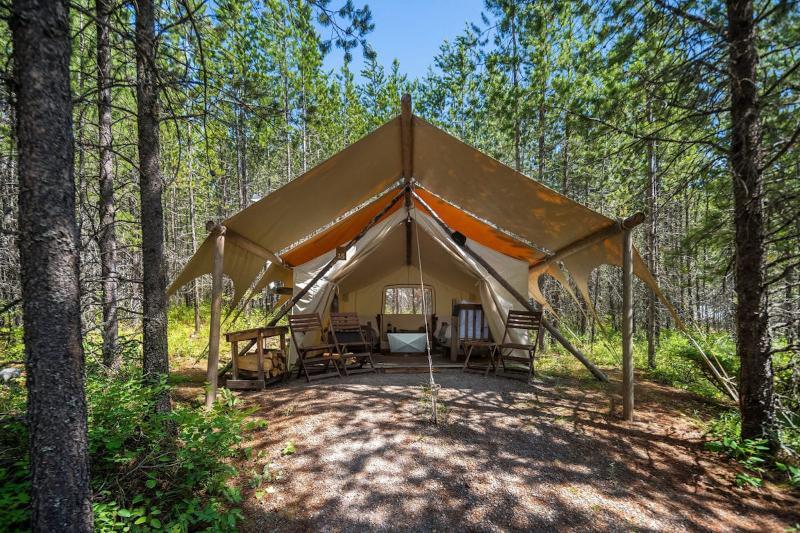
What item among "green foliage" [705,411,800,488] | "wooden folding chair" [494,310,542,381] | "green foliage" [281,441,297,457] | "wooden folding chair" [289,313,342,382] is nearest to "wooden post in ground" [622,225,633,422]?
"green foliage" [705,411,800,488]

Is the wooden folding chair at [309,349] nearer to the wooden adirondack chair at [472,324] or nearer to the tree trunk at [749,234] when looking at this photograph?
the wooden adirondack chair at [472,324]

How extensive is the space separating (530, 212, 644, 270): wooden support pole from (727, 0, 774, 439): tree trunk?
0.87 metres

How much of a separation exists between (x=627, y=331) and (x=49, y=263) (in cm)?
483

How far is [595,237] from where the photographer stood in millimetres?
4820

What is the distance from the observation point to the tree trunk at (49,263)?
1.57 m

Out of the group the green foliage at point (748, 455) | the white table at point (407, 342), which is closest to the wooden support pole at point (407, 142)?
the white table at point (407, 342)

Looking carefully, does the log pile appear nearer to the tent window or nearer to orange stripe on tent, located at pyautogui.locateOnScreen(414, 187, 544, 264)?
orange stripe on tent, located at pyautogui.locateOnScreen(414, 187, 544, 264)

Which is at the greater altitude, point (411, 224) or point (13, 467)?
point (411, 224)

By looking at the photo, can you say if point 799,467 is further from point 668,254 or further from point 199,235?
point 199,235

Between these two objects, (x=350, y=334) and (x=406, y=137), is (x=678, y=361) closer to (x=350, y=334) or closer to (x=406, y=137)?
(x=350, y=334)

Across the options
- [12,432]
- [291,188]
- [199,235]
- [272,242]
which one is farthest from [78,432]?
[199,235]

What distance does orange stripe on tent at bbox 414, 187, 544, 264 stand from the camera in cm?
654

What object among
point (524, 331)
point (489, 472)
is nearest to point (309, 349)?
point (489, 472)

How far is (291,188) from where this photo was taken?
445 cm
